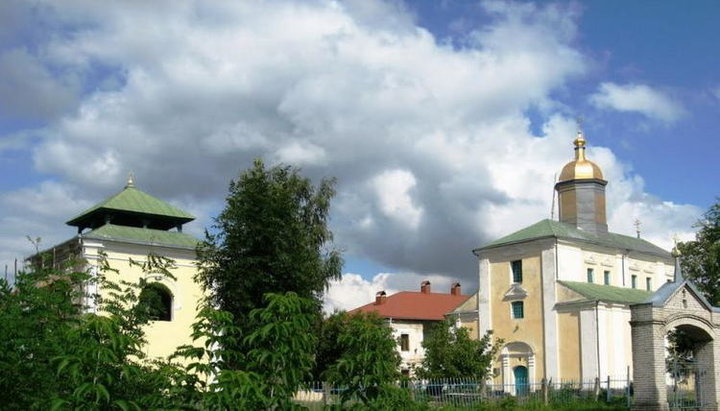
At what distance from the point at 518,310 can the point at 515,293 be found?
82 centimetres

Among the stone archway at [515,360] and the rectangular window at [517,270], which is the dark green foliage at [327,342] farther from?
the rectangular window at [517,270]

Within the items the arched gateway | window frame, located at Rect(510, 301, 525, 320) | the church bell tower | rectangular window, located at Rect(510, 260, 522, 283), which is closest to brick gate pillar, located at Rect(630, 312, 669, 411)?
the arched gateway

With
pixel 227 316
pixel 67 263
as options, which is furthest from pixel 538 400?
pixel 227 316

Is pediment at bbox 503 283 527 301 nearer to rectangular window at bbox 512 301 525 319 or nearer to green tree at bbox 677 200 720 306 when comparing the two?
rectangular window at bbox 512 301 525 319

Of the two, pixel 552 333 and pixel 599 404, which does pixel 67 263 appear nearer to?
pixel 599 404

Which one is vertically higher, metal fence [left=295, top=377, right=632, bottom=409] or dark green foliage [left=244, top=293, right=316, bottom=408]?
dark green foliage [left=244, top=293, right=316, bottom=408]

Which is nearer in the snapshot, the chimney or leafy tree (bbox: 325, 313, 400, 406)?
leafy tree (bbox: 325, 313, 400, 406)

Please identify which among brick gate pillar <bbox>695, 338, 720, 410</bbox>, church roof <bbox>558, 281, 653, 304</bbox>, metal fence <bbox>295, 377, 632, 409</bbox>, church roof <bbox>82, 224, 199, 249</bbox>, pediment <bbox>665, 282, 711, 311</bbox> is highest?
church roof <bbox>82, 224, 199, 249</bbox>

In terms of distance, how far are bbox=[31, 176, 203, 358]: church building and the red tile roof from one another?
58.2 feet

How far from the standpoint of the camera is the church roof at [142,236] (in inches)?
1328

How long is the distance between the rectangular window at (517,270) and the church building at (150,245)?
599 inches

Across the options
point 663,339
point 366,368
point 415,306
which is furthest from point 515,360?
point 366,368

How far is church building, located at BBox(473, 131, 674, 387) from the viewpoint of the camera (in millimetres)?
36531

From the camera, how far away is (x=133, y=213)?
36.5 meters
